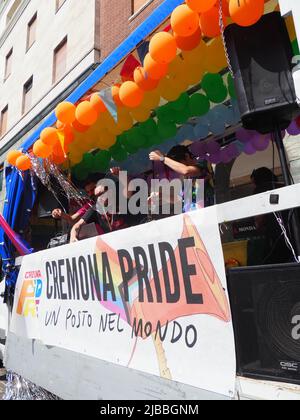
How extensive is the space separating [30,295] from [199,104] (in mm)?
2683

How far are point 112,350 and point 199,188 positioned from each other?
4.91 ft

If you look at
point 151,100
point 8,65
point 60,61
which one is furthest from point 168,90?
point 8,65

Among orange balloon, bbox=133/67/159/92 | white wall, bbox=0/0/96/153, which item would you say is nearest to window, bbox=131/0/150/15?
white wall, bbox=0/0/96/153

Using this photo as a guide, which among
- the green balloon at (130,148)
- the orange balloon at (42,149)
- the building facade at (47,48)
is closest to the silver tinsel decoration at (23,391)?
the orange balloon at (42,149)

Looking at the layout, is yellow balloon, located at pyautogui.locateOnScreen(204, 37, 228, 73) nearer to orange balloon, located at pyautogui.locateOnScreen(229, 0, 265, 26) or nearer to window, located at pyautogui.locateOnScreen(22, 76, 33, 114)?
orange balloon, located at pyautogui.locateOnScreen(229, 0, 265, 26)

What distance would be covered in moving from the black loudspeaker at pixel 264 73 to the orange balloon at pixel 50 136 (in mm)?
2354

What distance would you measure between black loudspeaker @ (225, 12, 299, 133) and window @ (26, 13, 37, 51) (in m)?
15.4

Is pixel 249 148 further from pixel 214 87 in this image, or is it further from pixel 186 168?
pixel 186 168

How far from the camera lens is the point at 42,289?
12.1 ft

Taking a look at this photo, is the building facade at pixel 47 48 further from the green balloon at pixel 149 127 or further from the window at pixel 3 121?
the green balloon at pixel 149 127

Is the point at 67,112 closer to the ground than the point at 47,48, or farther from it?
closer to the ground

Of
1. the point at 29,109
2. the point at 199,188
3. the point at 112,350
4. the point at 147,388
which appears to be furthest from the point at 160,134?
the point at 29,109

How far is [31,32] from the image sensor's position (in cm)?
1611

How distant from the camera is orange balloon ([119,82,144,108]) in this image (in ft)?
10.7
